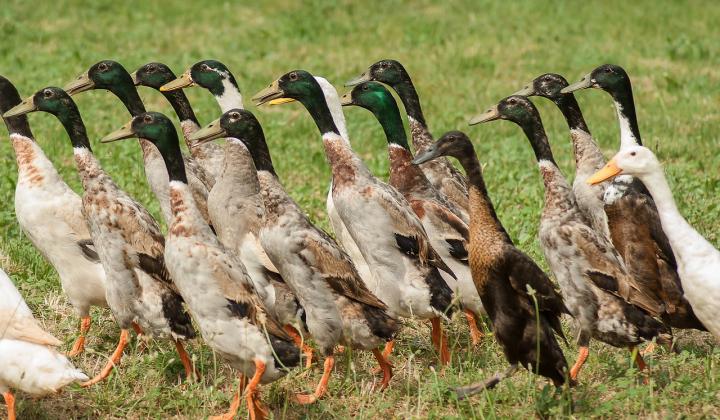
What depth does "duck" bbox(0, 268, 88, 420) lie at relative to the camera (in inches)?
224

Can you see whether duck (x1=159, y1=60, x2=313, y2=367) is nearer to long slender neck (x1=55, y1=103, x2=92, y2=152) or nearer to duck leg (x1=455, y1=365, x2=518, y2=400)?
long slender neck (x1=55, y1=103, x2=92, y2=152)

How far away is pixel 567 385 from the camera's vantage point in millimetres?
5559

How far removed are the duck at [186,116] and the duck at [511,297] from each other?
108 inches

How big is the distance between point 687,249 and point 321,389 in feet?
6.56

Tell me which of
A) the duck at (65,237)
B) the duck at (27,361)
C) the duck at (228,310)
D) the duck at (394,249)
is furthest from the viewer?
the duck at (65,237)

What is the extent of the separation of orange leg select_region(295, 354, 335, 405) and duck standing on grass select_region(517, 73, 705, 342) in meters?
1.77

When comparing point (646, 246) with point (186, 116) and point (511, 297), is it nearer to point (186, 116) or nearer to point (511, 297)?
point (511, 297)

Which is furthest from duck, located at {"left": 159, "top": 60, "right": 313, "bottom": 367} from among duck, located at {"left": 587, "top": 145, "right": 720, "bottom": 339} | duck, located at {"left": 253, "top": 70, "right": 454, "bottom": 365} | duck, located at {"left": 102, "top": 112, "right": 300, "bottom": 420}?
duck, located at {"left": 587, "top": 145, "right": 720, "bottom": 339}

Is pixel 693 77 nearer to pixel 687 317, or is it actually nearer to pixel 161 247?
pixel 687 317

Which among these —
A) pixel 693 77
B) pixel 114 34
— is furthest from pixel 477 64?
pixel 114 34

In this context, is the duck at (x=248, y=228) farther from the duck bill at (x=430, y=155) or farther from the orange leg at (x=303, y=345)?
the duck bill at (x=430, y=155)

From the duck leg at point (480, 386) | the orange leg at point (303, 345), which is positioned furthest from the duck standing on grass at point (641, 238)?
the orange leg at point (303, 345)

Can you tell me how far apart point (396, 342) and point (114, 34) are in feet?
31.0

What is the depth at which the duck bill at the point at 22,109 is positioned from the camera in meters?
7.44
